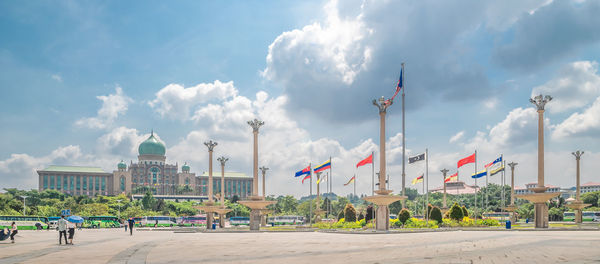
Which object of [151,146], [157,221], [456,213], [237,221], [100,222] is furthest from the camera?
[151,146]

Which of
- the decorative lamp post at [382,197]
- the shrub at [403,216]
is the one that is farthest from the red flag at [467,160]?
the decorative lamp post at [382,197]

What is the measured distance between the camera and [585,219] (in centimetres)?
8169

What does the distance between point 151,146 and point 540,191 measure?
16321 centimetres

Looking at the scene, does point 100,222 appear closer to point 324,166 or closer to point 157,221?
point 157,221

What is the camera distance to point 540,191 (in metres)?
44.4

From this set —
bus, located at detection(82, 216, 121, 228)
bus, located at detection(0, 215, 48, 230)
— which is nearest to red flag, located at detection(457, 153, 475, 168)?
bus, located at detection(82, 216, 121, 228)

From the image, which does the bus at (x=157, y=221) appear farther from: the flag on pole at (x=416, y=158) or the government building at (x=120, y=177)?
the government building at (x=120, y=177)

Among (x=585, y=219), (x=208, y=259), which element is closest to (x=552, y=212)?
(x=585, y=219)

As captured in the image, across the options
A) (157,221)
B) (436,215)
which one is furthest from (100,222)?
(436,215)

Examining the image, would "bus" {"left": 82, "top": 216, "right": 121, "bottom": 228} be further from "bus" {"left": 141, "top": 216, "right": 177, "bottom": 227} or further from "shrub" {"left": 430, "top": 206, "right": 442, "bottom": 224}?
"shrub" {"left": 430, "top": 206, "right": 442, "bottom": 224}

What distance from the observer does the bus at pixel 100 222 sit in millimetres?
75688

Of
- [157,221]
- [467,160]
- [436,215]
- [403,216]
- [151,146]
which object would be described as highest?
[151,146]

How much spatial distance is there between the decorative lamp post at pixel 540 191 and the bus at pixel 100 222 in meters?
59.3

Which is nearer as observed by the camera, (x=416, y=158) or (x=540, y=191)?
(x=540, y=191)
